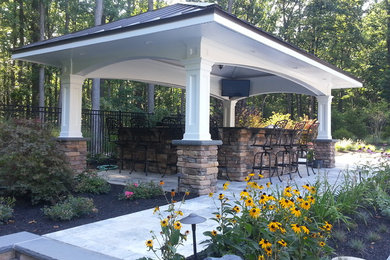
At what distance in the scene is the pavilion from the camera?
4879 millimetres

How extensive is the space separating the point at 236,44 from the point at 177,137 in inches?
102

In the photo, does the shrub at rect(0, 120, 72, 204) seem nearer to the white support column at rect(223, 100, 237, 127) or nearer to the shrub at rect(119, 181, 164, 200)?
the shrub at rect(119, 181, 164, 200)

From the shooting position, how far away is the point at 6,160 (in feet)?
15.5

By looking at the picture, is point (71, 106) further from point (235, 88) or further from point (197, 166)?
point (235, 88)

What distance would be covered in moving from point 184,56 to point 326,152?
600cm

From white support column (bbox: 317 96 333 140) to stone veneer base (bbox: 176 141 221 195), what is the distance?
18.5 ft

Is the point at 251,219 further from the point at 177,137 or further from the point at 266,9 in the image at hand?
the point at 266,9

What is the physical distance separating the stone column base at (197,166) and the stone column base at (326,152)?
5.35 meters

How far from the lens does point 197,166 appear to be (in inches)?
208

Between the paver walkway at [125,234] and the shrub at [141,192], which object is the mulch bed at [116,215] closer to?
the shrub at [141,192]

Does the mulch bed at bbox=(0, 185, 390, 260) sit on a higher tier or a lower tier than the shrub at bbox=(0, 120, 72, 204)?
lower

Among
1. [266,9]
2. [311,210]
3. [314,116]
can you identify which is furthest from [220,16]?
[314,116]

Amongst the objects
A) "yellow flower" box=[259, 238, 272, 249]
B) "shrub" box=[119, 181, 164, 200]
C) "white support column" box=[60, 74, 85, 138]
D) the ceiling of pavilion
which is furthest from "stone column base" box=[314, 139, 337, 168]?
"yellow flower" box=[259, 238, 272, 249]

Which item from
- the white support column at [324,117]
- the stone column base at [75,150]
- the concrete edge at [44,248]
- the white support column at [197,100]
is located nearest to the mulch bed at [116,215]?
the concrete edge at [44,248]
